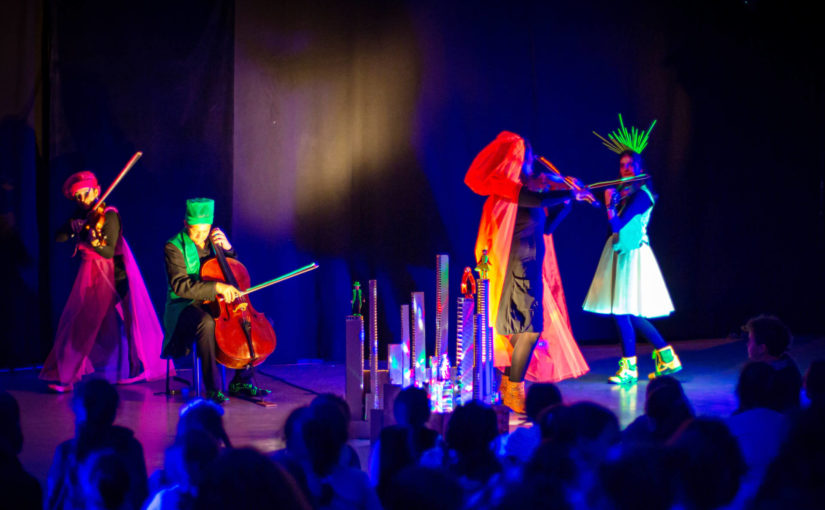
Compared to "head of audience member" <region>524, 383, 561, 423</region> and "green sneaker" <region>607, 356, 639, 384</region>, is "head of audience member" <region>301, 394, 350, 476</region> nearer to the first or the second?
"head of audience member" <region>524, 383, 561, 423</region>

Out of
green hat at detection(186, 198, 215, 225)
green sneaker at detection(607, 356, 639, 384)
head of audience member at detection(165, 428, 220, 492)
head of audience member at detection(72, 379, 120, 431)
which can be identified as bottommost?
green sneaker at detection(607, 356, 639, 384)

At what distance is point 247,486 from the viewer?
5.57 feet

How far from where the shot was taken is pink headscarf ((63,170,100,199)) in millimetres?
5949

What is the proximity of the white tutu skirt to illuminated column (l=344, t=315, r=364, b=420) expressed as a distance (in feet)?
6.72

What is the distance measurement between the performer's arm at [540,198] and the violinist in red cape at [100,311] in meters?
2.61

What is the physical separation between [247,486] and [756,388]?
2.00m

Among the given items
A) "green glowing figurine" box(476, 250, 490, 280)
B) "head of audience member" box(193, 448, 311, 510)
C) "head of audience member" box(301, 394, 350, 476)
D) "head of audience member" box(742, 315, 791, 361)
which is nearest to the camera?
"head of audience member" box(193, 448, 311, 510)

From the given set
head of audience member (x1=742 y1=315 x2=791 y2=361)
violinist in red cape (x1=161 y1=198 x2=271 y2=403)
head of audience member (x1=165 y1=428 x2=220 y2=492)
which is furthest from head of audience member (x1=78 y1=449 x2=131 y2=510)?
violinist in red cape (x1=161 y1=198 x2=271 y2=403)

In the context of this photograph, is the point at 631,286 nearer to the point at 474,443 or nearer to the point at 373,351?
the point at 373,351

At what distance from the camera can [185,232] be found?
18.3ft

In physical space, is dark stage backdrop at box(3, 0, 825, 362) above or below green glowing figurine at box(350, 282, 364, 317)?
above

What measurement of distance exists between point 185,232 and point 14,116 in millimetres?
1759

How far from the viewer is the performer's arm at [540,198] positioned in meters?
5.17

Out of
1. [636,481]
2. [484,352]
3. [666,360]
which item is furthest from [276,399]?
[636,481]
